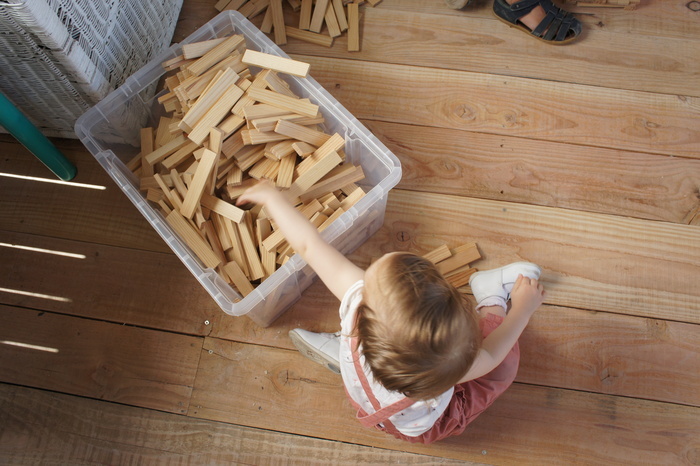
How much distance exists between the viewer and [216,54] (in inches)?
46.5

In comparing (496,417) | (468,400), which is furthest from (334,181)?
(496,417)

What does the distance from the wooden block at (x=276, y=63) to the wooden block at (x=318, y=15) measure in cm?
33

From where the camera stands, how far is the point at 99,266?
1.27 metres

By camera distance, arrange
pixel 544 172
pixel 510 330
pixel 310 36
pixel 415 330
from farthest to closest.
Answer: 1. pixel 310 36
2. pixel 544 172
3. pixel 510 330
4. pixel 415 330

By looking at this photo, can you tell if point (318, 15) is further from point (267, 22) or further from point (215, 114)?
point (215, 114)

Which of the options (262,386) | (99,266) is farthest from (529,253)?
(99,266)

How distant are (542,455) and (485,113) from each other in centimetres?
83

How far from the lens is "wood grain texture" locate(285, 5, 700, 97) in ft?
4.64

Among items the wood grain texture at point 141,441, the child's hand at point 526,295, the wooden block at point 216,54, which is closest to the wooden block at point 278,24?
the wooden block at point 216,54

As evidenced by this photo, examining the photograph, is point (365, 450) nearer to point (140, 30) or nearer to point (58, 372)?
point (58, 372)

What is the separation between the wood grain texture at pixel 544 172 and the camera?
51.6 inches

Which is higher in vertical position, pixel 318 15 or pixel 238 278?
pixel 318 15

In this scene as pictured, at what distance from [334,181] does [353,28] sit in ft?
1.73

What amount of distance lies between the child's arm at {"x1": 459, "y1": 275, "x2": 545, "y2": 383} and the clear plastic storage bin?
34cm
